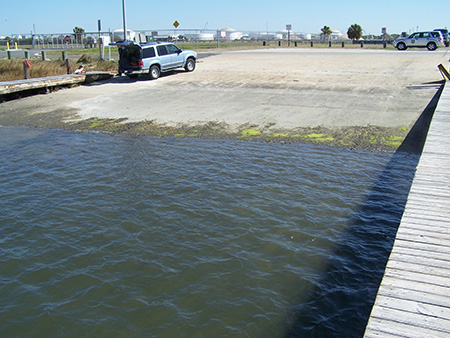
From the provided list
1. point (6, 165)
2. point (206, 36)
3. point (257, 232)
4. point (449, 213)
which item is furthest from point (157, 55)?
point (206, 36)

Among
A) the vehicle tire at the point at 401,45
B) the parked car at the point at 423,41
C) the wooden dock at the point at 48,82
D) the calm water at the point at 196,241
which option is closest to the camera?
the calm water at the point at 196,241

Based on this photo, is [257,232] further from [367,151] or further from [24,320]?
[367,151]

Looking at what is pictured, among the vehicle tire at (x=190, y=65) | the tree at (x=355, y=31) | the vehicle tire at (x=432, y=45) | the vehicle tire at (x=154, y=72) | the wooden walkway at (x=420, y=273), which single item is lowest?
the wooden walkway at (x=420, y=273)

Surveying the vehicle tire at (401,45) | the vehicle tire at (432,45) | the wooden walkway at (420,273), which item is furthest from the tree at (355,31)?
the wooden walkway at (420,273)

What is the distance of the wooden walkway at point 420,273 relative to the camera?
4062mm

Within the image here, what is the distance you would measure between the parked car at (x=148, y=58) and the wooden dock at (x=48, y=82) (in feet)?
5.49

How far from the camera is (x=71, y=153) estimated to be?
12.4 metres

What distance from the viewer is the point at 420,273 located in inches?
194

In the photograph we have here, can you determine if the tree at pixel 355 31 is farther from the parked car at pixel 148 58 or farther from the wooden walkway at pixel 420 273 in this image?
the wooden walkway at pixel 420 273

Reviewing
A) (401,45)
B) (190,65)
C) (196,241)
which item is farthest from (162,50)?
(401,45)

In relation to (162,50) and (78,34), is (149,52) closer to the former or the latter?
(162,50)

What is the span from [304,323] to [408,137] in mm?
9469

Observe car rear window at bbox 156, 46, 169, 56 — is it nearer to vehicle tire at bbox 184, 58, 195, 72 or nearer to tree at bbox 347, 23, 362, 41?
vehicle tire at bbox 184, 58, 195, 72

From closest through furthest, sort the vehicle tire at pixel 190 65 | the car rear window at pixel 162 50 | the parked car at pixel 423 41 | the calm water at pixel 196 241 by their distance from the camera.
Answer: the calm water at pixel 196 241
the car rear window at pixel 162 50
the vehicle tire at pixel 190 65
the parked car at pixel 423 41
